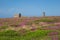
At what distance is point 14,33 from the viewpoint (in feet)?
88.2

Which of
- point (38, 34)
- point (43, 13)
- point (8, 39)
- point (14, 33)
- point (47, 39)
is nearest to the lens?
point (47, 39)

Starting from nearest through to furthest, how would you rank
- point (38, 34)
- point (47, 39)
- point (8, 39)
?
point (47, 39)
point (8, 39)
point (38, 34)

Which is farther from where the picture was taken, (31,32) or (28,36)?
(31,32)

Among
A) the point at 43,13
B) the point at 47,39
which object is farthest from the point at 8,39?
the point at 43,13

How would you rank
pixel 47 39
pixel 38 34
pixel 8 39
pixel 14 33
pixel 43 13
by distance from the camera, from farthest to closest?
pixel 43 13, pixel 14 33, pixel 38 34, pixel 8 39, pixel 47 39

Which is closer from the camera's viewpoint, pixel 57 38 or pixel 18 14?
pixel 57 38

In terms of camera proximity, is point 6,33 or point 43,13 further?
point 43,13

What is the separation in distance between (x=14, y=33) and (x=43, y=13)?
29.4 metres

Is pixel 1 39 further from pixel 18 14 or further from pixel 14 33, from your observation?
pixel 18 14

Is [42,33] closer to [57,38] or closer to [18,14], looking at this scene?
[57,38]

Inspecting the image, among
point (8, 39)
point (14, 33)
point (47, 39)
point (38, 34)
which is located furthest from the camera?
point (14, 33)

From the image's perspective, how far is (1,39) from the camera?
21594 mm

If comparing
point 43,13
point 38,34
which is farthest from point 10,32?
point 43,13

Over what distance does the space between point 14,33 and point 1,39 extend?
5395mm
